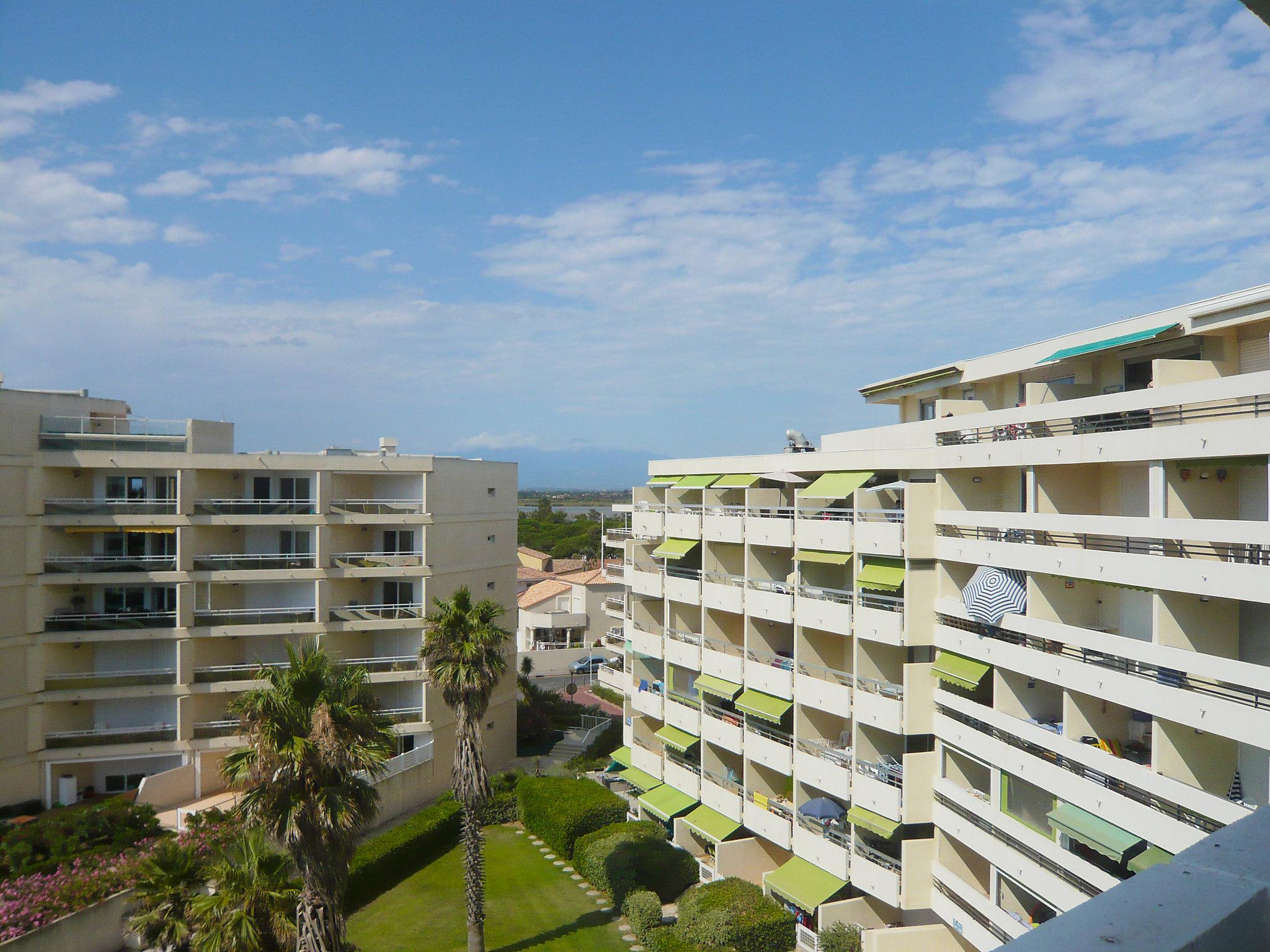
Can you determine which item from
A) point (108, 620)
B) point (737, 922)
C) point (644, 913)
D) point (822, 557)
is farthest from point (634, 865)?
point (108, 620)

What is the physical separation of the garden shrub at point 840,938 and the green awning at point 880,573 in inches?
399

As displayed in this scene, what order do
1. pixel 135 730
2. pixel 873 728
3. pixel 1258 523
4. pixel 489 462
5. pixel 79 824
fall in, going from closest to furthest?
pixel 1258 523
pixel 873 728
pixel 79 824
pixel 135 730
pixel 489 462

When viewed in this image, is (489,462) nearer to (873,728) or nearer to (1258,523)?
(873,728)

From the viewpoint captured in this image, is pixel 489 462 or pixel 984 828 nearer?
pixel 984 828

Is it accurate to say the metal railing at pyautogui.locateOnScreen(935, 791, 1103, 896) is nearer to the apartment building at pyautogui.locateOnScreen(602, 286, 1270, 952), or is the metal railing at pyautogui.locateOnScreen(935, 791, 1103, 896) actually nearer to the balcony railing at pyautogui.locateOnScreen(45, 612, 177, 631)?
the apartment building at pyautogui.locateOnScreen(602, 286, 1270, 952)

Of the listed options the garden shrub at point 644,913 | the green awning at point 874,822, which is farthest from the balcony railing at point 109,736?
the green awning at point 874,822

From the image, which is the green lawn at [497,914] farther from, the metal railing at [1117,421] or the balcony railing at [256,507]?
the metal railing at [1117,421]

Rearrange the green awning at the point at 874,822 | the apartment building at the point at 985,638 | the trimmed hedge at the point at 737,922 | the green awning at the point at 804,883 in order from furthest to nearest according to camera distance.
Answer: the green awning at the point at 804,883
the trimmed hedge at the point at 737,922
the green awning at the point at 874,822
the apartment building at the point at 985,638

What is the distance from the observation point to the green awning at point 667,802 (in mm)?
35469

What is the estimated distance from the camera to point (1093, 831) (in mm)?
19266

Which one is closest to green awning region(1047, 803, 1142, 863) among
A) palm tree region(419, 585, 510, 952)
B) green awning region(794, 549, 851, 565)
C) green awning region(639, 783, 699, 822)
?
green awning region(794, 549, 851, 565)

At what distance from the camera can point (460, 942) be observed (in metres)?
29.5

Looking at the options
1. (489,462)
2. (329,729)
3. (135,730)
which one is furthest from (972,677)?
(135,730)

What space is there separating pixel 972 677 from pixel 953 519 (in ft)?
14.5
